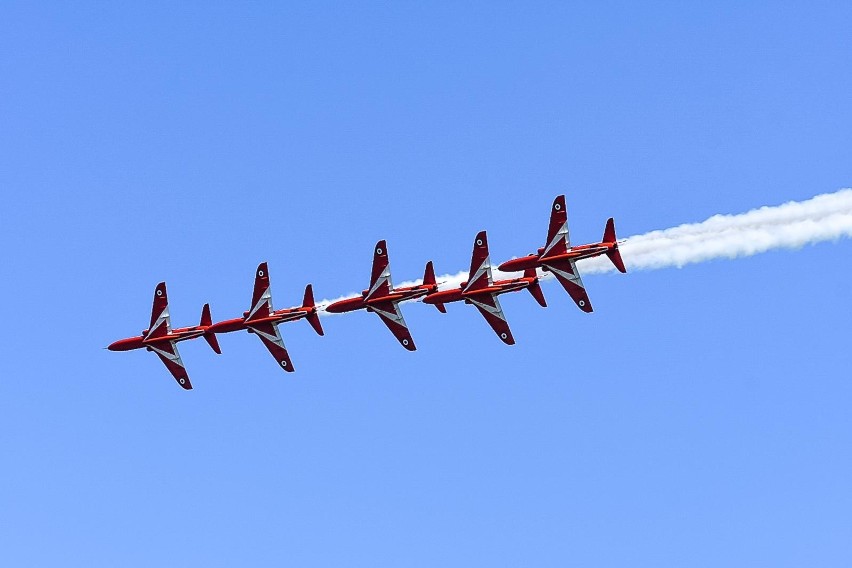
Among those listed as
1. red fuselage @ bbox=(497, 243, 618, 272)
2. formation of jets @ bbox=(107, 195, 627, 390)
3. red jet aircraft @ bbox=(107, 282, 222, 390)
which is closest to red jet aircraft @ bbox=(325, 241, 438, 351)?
formation of jets @ bbox=(107, 195, 627, 390)

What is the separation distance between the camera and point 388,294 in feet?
512

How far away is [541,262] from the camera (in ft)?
505

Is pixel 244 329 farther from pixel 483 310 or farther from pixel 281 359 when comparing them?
pixel 483 310

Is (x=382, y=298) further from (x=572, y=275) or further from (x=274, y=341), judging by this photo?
(x=572, y=275)

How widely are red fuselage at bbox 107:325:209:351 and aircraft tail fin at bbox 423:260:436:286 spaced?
19.8 meters

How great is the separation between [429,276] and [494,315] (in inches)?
261

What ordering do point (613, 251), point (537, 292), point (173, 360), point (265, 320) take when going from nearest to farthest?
point (613, 251) < point (537, 292) < point (265, 320) < point (173, 360)

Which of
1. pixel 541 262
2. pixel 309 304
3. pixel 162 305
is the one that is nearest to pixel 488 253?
pixel 541 262

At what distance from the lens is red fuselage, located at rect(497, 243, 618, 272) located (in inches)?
5944

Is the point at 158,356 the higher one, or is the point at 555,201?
the point at 555,201

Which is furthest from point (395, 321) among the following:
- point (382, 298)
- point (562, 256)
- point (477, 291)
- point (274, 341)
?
point (562, 256)

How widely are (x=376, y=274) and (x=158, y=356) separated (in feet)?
70.9

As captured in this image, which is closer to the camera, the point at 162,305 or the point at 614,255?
the point at 614,255

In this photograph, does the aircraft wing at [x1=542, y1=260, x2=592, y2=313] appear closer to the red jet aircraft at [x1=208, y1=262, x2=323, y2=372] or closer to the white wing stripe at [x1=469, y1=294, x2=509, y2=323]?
the white wing stripe at [x1=469, y1=294, x2=509, y2=323]
